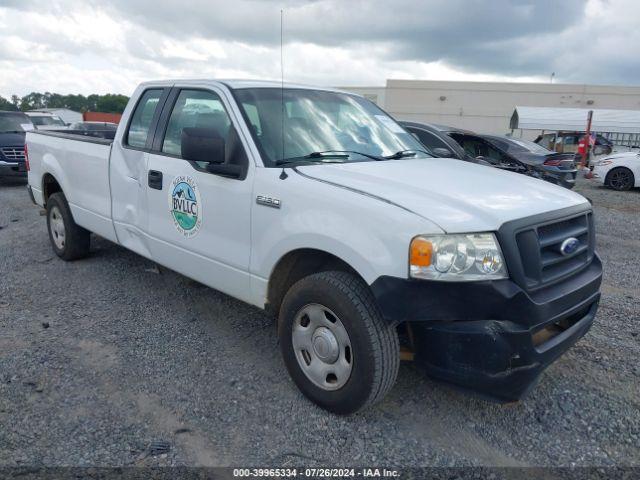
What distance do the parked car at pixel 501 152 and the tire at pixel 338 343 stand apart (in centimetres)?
514

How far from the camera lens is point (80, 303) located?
15.3 feet

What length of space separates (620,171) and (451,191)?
1270 cm

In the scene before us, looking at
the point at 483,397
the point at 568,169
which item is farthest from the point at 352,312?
→ the point at 568,169

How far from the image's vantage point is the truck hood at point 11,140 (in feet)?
39.6

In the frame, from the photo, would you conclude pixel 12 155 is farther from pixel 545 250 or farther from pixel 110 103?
pixel 110 103

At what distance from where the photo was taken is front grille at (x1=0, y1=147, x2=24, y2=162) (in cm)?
1201

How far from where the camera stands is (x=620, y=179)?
13.4 meters

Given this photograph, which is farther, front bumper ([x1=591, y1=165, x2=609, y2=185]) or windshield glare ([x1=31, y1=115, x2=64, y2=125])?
windshield glare ([x1=31, y1=115, x2=64, y2=125])

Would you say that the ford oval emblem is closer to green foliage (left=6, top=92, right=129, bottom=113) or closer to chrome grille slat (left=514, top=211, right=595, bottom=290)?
chrome grille slat (left=514, top=211, right=595, bottom=290)

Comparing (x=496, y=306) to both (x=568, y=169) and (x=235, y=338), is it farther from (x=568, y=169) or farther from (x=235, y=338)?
(x=568, y=169)

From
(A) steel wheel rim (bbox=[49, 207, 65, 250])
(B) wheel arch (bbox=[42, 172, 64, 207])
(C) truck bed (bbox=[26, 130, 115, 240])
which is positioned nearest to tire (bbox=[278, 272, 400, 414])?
(C) truck bed (bbox=[26, 130, 115, 240])

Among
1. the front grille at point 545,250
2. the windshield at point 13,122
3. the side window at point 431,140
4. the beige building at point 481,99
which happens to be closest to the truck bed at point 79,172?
the front grille at point 545,250

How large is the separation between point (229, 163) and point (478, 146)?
7.83m

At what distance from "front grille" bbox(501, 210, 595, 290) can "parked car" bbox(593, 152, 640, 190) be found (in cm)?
1185
